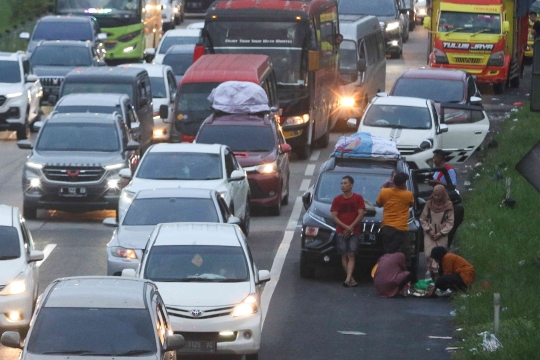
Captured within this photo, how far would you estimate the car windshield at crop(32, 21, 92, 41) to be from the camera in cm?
3947

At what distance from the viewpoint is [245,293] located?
44.2 feet

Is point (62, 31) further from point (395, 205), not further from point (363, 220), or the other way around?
point (395, 205)

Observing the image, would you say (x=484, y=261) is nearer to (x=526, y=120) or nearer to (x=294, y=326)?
(x=294, y=326)

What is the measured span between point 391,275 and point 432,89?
14212 mm

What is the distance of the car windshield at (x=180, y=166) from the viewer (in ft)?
69.1

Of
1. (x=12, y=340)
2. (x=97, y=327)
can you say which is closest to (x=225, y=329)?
(x=97, y=327)

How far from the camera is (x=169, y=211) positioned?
17828 mm

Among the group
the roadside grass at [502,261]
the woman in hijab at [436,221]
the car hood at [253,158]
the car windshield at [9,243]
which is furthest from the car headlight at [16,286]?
the car hood at [253,158]

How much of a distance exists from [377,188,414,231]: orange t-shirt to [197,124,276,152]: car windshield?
21.7ft

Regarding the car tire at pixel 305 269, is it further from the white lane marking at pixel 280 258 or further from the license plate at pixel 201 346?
the license plate at pixel 201 346

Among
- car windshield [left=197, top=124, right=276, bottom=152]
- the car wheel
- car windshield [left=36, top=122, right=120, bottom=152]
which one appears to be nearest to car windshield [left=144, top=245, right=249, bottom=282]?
the car wheel

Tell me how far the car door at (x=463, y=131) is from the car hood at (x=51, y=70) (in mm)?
11335

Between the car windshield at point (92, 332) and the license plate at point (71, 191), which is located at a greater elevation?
the car windshield at point (92, 332)

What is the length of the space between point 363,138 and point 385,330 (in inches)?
204
